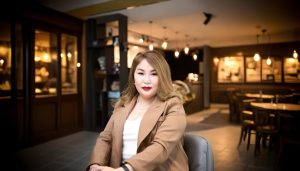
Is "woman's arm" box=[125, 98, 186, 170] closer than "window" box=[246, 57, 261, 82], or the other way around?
"woman's arm" box=[125, 98, 186, 170]

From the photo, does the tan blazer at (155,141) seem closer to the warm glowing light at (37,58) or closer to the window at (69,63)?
the warm glowing light at (37,58)

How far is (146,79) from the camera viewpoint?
1.36m

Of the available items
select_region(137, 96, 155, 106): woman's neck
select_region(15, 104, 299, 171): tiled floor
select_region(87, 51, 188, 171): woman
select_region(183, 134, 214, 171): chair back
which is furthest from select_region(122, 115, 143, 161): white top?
select_region(15, 104, 299, 171): tiled floor

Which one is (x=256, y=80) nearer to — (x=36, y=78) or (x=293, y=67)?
(x=293, y=67)

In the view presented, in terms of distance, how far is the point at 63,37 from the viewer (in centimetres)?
536

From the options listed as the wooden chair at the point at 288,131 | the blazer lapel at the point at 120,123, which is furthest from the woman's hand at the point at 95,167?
the wooden chair at the point at 288,131

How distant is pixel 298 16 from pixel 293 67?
1.75 m

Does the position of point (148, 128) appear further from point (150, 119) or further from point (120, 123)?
point (120, 123)

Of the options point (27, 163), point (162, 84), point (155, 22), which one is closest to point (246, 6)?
point (155, 22)

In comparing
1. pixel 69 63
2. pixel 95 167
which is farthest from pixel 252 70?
pixel 95 167

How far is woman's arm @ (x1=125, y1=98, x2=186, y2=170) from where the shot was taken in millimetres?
1136

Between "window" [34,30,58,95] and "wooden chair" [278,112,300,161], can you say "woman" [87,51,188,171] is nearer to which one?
"wooden chair" [278,112,300,161]

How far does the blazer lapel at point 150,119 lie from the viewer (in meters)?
1.26

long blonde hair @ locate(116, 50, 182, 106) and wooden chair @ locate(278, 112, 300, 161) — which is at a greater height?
long blonde hair @ locate(116, 50, 182, 106)
